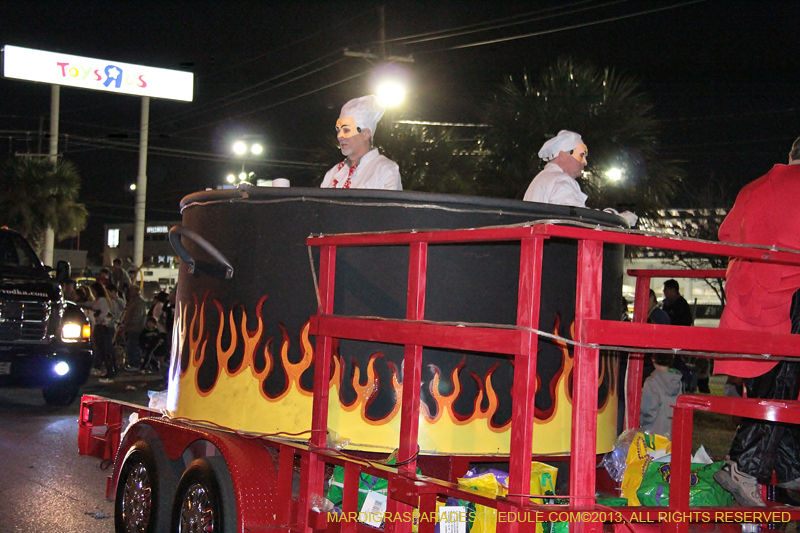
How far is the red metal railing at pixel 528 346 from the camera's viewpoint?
2.87m

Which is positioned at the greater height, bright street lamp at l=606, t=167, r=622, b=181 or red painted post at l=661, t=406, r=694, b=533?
bright street lamp at l=606, t=167, r=622, b=181

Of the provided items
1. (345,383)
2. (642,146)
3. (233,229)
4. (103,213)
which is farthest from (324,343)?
(103,213)

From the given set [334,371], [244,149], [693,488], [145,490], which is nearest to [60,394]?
[145,490]

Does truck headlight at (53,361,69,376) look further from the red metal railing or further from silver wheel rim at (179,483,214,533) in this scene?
the red metal railing

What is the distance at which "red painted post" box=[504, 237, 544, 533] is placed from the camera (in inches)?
112

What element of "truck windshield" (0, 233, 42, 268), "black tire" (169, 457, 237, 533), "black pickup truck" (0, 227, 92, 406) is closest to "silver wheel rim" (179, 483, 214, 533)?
"black tire" (169, 457, 237, 533)

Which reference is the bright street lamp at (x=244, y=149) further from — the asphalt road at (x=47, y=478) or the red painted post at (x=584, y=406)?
the red painted post at (x=584, y=406)

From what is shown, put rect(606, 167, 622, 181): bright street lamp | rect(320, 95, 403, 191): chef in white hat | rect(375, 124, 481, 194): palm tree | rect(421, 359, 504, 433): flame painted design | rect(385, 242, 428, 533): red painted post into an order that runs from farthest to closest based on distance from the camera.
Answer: rect(375, 124, 481, 194): palm tree < rect(606, 167, 622, 181): bright street lamp < rect(320, 95, 403, 191): chef in white hat < rect(421, 359, 504, 433): flame painted design < rect(385, 242, 428, 533): red painted post

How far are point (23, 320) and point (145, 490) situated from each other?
25.0 feet

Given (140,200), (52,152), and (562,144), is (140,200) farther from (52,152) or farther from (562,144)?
(562,144)

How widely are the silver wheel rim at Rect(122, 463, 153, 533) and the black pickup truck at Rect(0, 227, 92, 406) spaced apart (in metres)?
7.24

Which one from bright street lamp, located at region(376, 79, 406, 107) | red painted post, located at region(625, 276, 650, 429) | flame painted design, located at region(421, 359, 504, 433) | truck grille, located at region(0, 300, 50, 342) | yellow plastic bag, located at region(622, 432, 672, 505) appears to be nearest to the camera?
flame painted design, located at region(421, 359, 504, 433)

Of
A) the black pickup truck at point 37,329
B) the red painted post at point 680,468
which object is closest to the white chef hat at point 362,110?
the red painted post at point 680,468

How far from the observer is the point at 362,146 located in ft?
17.3
